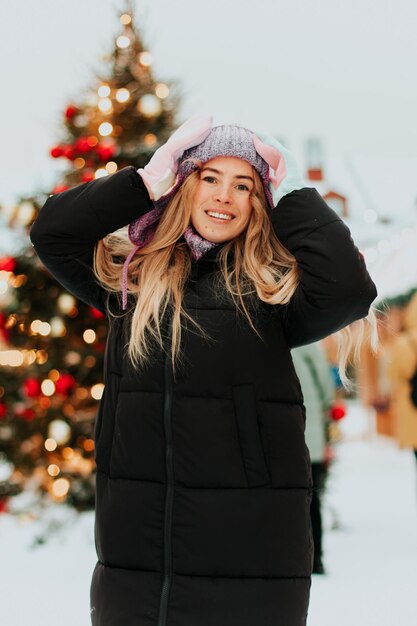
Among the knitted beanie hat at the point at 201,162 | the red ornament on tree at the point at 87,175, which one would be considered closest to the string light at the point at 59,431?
the red ornament on tree at the point at 87,175

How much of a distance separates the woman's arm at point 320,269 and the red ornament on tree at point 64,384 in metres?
3.11

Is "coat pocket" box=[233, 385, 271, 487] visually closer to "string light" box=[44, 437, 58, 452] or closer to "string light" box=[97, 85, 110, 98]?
"string light" box=[44, 437, 58, 452]

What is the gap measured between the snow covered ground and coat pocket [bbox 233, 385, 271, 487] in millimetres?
2130

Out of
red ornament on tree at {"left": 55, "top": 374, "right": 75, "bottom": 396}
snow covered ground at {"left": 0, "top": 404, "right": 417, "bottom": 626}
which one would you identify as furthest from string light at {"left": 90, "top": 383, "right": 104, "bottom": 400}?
snow covered ground at {"left": 0, "top": 404, "right": 417, "bottom": 626}

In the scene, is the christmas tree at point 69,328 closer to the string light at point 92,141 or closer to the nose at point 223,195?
the string light at point 92,141

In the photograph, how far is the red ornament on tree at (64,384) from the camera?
5182mm

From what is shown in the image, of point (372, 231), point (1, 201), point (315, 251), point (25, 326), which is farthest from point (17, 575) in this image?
point (372, 231)

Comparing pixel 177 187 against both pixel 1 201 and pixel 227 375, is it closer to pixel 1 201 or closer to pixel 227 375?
pixel 227 375

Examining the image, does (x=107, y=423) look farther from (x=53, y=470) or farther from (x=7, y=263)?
(x=53, y=470)

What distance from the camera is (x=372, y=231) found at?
1017 cm

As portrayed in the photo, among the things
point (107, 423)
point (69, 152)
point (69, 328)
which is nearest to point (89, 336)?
point (69, 328)

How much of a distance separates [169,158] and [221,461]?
85 centimetres

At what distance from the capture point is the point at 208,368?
2.16 metres

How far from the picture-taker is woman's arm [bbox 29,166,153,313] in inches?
90.7
